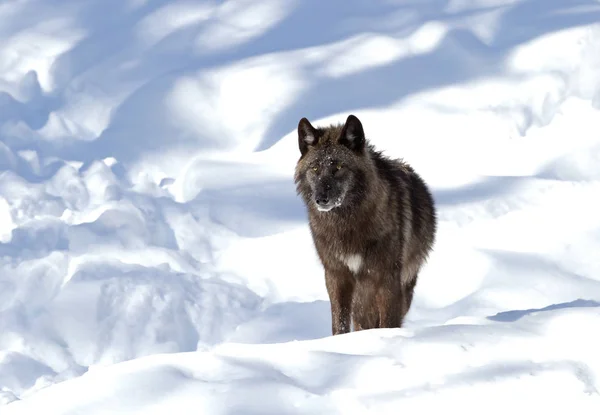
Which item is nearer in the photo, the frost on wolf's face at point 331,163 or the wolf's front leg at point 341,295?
the frost on wolf's face at point 331,163

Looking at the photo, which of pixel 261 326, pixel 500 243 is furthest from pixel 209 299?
pixel 500 243

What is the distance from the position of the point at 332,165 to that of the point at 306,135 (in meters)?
0.44

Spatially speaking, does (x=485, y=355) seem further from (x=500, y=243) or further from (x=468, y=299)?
(x=500, y=243)

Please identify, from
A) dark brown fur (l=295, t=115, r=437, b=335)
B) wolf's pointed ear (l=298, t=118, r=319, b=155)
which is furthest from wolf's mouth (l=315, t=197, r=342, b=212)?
wolf's pointed ear (l=298, t=118, r=319, b=155)

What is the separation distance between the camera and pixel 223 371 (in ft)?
16.4

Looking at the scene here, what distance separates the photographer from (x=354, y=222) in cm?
738

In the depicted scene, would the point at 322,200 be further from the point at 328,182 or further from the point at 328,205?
the point at 328,182

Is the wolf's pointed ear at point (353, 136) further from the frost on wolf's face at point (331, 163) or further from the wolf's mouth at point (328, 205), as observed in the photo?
the wolf's mouth at point (328, 205)

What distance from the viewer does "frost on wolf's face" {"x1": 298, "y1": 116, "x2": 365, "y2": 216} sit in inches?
284

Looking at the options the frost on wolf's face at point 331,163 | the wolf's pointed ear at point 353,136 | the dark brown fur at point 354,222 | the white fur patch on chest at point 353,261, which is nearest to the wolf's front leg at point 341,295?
the dark brown fur at point 354,222

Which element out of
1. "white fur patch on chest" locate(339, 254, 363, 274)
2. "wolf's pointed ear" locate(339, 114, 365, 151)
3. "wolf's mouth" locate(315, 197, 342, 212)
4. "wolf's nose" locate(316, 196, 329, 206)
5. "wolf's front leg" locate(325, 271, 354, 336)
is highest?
"wolf's pointed ear" locate(339, 114, 365, 151)

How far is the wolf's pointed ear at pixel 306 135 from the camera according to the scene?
755 cm

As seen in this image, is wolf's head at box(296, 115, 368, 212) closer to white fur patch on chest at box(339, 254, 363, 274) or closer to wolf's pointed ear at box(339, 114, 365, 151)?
wolf's pointed ear at box(339, 114, 365, 151)

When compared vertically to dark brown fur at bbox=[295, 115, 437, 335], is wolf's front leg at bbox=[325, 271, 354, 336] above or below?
below
